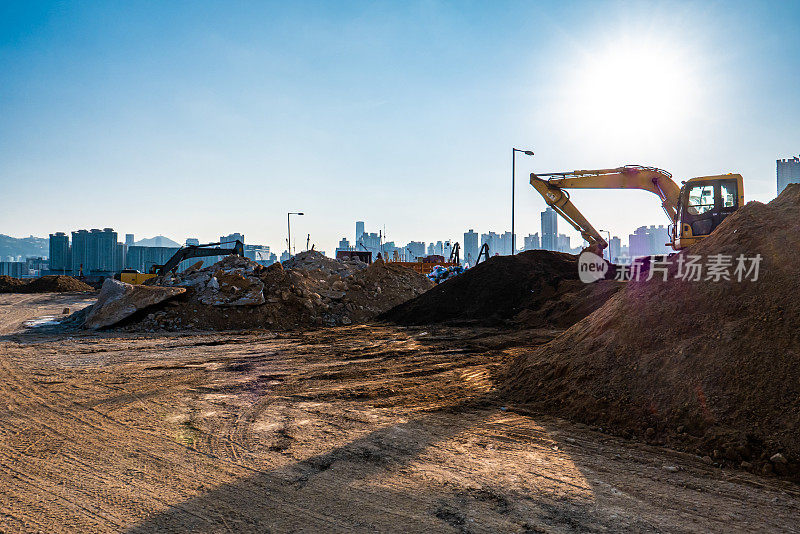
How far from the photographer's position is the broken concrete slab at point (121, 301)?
15328 mm

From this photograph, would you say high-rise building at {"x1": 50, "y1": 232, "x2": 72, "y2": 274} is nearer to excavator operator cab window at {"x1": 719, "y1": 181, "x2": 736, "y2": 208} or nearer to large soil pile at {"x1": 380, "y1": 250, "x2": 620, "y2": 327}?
large soil pile at {"x1": 380, "y1": 250, "x2": 620, "y2": 327}

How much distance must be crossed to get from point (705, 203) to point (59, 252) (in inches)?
4747

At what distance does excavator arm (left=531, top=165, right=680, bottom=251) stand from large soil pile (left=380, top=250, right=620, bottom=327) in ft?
5.23

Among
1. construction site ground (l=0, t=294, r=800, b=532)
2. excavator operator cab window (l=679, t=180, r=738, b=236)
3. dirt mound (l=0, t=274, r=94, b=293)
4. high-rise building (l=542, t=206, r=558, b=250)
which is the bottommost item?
construction site ground (l=0, t=294, r=800, b=532)

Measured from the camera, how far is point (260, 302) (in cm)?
1661

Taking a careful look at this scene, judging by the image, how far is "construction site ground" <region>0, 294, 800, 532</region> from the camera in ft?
11.5

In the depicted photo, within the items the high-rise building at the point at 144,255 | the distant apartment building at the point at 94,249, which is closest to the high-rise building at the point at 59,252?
the distant apartment building at the point at 94,249

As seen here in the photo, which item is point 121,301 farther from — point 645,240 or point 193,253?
point 645,240

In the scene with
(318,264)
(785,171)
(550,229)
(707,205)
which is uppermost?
(550,229)

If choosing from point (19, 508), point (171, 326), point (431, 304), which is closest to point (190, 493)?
point (19, 508)

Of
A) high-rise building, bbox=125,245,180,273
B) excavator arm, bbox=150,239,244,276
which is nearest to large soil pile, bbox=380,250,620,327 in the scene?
excavator arm, bbox=150,239,244,276

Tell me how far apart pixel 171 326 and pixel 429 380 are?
1103cm

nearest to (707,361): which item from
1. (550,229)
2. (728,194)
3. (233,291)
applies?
(728,194)

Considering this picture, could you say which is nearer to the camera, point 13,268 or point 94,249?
point 94,249
